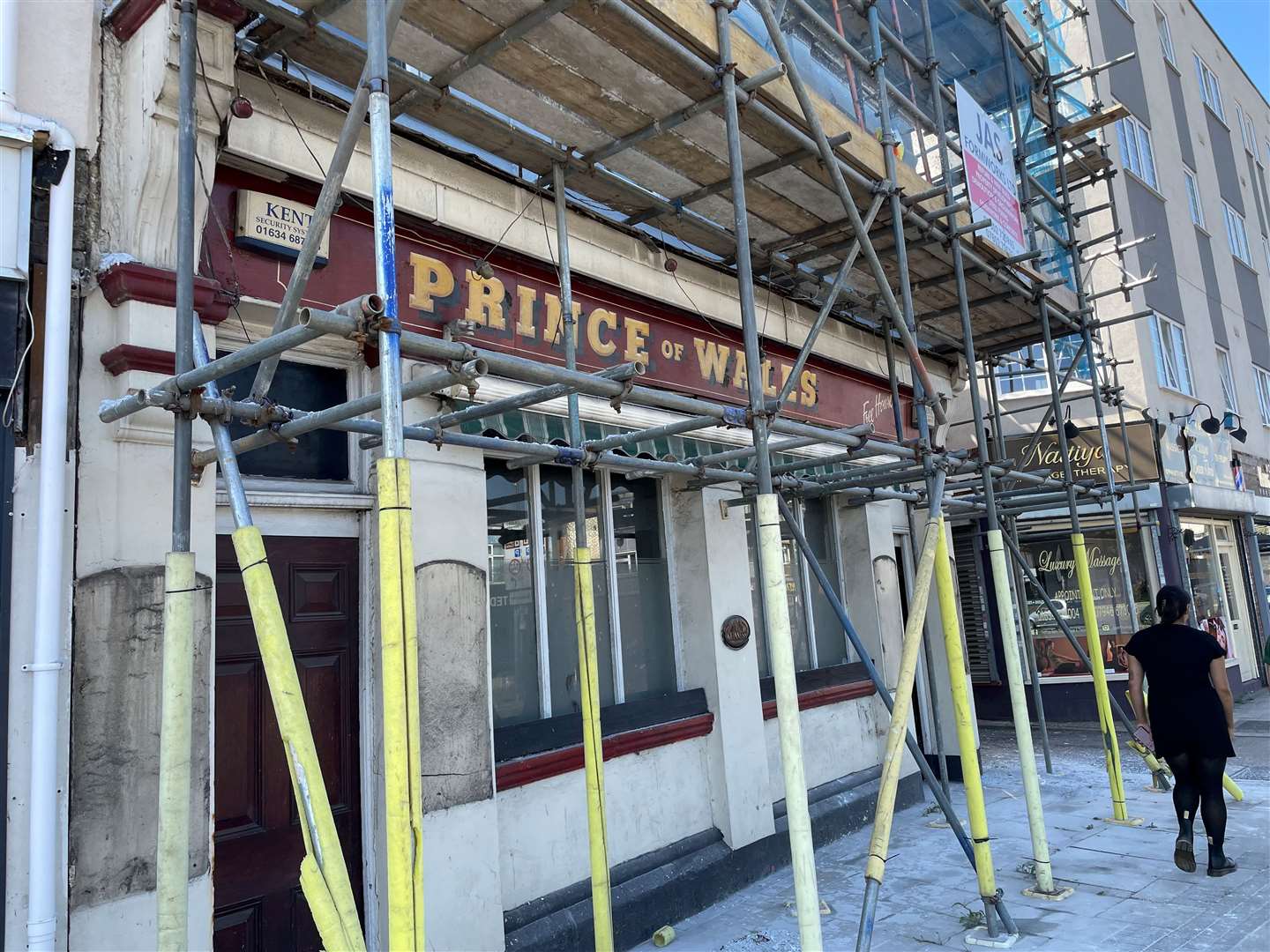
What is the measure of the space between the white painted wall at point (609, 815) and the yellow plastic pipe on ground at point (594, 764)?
0.77 m

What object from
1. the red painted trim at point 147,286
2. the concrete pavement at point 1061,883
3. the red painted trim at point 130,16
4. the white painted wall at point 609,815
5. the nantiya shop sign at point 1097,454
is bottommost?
the concrete pavement at point 1061,883

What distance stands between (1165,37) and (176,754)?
2273 centimetres

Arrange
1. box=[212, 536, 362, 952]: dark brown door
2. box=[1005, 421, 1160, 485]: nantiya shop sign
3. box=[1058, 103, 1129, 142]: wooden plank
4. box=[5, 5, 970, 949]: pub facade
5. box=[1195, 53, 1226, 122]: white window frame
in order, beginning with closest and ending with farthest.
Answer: box=[5, 5, 970, 949]: pub facade
box=[212, 536, 362, 952]: dark brown door
box=[1058, 103, 1129, 142]: wooden plank
box=[1005, 421, 1160, 485]: nantiya shop sign
box=[1195, 53, 1226, 122]: white window frame

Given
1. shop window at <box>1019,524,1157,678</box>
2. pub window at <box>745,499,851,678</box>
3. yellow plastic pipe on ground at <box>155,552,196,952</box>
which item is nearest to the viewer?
yellow plastic pipe on ground at <box>155,552,196,952</box>

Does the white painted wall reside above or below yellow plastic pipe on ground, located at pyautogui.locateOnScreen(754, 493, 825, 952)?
below

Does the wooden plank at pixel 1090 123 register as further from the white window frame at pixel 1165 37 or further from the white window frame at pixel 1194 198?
the white window frame at pixel 1165 37

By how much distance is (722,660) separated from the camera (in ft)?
21.2

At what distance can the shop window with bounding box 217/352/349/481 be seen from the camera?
429cm

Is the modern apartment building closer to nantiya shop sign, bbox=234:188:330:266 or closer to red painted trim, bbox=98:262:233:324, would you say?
nantiya shop sign, bbox=234:188:330:266

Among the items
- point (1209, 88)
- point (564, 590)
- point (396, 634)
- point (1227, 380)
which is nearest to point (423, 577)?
point (564, 590)

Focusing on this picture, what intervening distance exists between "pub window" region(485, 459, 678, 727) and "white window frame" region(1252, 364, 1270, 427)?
18468 millimetres

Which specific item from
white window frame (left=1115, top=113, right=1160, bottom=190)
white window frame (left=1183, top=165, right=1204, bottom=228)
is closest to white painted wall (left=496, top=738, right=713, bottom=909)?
white window frame (left=1115, top=113, right=1160, bottom=190)

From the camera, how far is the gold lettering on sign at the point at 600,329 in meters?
6.02

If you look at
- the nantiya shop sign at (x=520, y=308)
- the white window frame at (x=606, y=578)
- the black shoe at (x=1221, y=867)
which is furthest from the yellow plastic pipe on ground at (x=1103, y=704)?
the white window frame at (x=606, y=578)
